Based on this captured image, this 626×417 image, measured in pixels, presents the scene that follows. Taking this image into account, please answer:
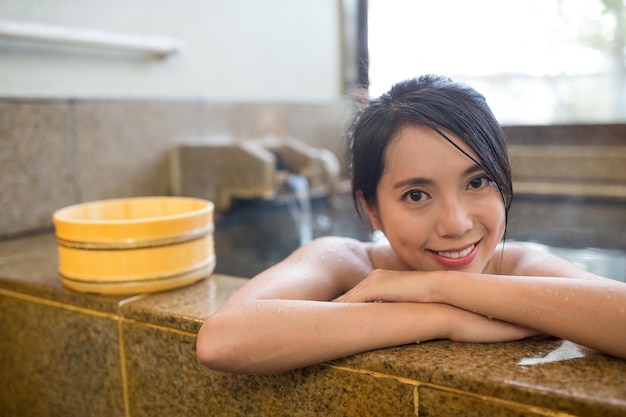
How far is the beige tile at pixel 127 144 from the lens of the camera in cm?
249

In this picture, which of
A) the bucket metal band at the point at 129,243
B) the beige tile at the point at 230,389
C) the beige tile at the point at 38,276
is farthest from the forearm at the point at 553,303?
the beige tile at the point at 38,276

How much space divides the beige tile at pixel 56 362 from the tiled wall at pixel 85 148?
25.6 inches

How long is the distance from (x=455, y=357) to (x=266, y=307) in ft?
1.18

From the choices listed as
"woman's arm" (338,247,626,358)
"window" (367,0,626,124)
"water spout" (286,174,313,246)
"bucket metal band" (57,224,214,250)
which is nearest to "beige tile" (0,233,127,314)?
"bucket metal band" (57,224,214,250)

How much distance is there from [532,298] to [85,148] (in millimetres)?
2026

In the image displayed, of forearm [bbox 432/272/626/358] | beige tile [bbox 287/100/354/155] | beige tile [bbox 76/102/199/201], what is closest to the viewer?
forearm [bbox 432/272/626/358]

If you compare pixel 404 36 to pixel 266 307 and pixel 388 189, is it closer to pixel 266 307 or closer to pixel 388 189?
pixel 388 189

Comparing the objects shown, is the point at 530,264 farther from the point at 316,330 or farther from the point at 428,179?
the point at 316,330

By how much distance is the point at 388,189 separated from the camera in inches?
49.4

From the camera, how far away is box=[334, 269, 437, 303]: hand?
112 centimetres

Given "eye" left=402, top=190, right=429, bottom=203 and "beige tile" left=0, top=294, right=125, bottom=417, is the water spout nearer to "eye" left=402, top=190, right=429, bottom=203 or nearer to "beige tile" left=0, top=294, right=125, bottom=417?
"beige tile" left=0, top=294, right=125, bottom=417

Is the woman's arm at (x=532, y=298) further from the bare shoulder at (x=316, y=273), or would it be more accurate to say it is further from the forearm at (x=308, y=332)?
the bare shoulder at (x=316, y=273)

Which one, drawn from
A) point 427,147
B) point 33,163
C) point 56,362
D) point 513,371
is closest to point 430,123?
point 427,147

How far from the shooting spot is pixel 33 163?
229 centimetres
